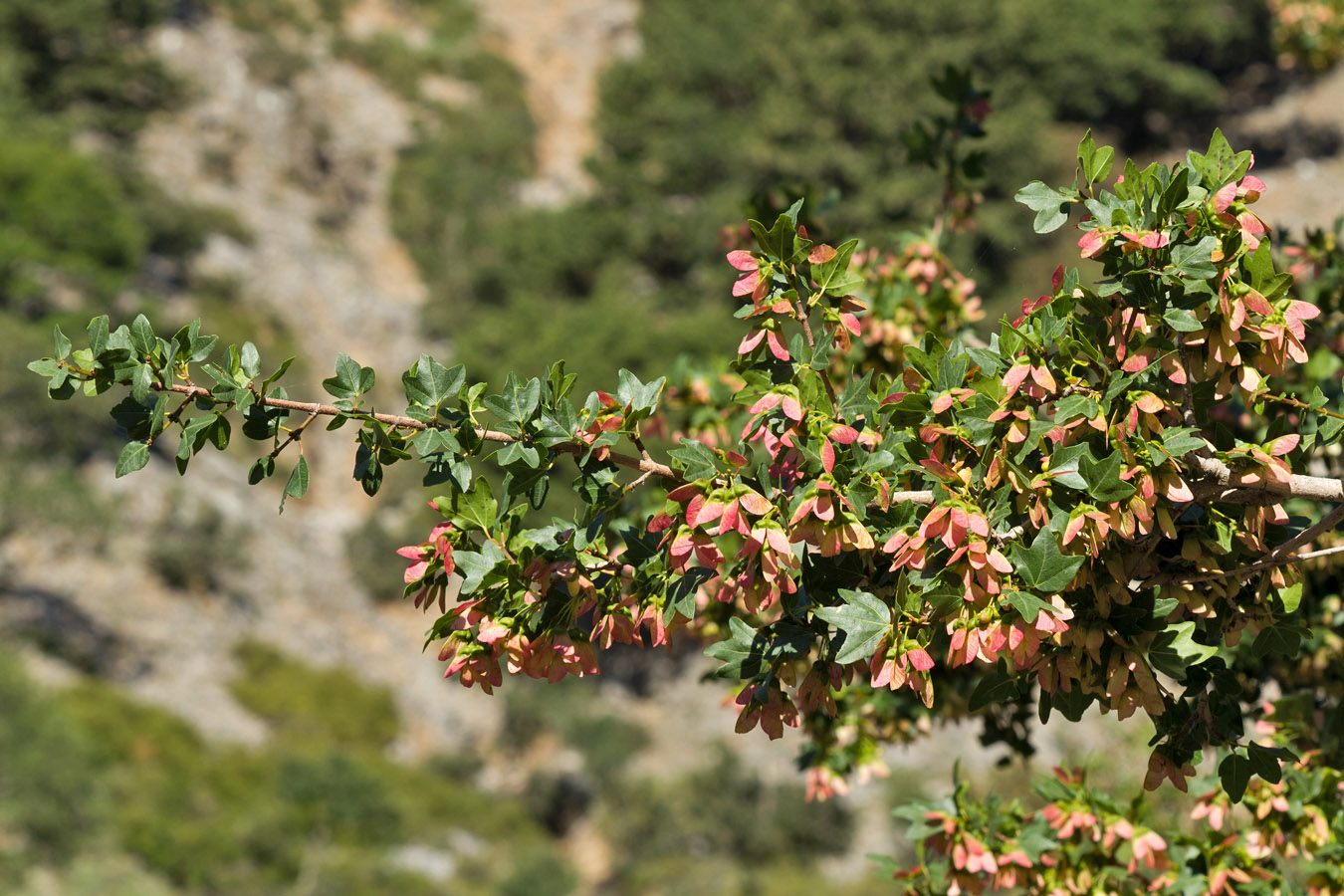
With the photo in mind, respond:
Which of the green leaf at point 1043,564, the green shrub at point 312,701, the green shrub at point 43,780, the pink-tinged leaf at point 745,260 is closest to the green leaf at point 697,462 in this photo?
the pink-tinged leaf at point 745,260

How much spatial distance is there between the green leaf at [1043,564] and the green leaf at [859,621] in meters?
0.21

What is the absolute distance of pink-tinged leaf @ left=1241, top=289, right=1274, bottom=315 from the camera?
1604 mm

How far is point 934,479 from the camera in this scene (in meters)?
1.64

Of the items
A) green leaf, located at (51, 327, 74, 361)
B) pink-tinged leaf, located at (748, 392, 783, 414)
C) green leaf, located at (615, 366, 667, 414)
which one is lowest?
pink-tinged leaf, located at (748, 392, 783, 414)

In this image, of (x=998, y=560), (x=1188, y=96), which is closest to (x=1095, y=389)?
(x=998, y=560)

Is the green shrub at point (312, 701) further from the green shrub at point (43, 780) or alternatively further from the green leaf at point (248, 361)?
the green leaf at point (248, 361)

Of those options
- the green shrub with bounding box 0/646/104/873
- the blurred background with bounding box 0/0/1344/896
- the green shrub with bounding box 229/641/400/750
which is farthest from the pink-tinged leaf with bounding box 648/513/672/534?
the green shrub with bounding box 229/641/400/750

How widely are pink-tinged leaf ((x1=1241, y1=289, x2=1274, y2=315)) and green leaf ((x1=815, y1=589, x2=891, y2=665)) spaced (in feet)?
2.29

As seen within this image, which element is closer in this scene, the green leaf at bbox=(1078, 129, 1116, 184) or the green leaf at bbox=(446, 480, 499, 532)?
the green leaf at bbox=(1078, 129, 1116, 184)

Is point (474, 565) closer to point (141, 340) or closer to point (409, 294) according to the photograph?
point (141, 340)

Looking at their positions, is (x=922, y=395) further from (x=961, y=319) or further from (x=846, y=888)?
(x=846, y=888)

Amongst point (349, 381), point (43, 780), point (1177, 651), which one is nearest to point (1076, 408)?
point (1177, 651)

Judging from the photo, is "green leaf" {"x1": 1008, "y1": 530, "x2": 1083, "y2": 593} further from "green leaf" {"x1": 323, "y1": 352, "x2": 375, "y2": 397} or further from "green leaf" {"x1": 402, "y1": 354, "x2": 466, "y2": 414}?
"green leaf" {"x1": 323, "y1": 352, "x2": 375, "y2": 397}

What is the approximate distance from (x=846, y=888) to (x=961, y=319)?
Result: 537 inches
